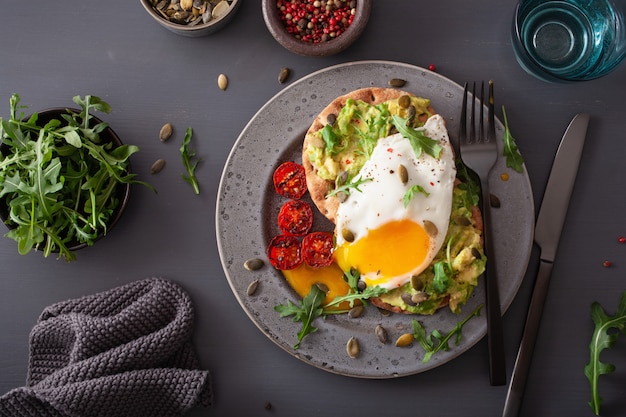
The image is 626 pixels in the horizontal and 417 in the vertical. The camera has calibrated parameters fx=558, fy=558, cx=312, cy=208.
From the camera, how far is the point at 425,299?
8.27 ft

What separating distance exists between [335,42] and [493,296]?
1.41 metres

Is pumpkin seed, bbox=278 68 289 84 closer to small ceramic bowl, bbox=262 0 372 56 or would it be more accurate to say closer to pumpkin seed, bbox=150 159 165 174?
small ceramic bowl, bbox=262 0 372 56

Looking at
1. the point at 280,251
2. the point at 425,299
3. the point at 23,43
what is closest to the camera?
the point at 425,299

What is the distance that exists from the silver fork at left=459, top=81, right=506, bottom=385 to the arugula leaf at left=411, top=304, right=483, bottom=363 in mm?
100

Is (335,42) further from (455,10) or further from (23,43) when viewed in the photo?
(23,43)

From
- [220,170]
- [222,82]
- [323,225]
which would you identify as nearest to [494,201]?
[323,225]

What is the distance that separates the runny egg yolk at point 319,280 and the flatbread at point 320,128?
260mm

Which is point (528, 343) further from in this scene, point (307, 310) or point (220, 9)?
point (220, 9)

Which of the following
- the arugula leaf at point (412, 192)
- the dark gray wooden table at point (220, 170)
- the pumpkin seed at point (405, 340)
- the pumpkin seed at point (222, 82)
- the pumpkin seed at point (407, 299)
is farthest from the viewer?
the pumpkin seed at point (222, 82)

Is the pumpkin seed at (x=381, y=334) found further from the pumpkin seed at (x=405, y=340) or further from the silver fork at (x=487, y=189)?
the silver fork at (x=487, y=189)

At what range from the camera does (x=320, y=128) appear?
267 centimetres

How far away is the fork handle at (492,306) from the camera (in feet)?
8.51

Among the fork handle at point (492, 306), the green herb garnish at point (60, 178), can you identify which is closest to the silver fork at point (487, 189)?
the fork handle at point (492, 306)

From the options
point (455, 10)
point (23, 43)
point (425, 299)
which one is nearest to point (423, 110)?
point (455, 10)
